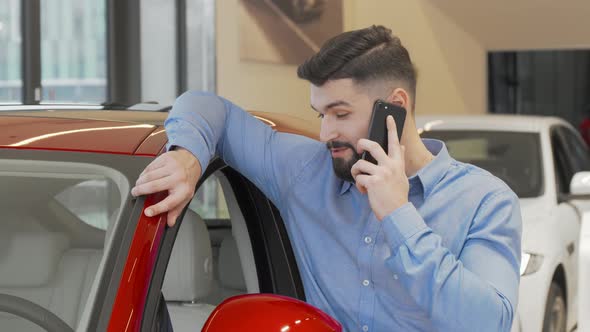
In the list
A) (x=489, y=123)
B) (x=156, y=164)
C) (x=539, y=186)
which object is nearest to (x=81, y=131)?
(x=156, y=164)

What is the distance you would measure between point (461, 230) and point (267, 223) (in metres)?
0.53

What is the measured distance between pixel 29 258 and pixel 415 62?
405 inches

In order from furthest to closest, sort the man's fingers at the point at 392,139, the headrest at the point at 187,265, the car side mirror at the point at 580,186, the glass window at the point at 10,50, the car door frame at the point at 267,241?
the glass window at the point at 10,50 < the car side mirror at the point at 580,186 < the car door frame at the point at 267,241 < the headrest at the point at 187,265 < the man's fingers at the point at 392,139

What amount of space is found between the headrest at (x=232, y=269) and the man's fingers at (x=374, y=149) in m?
0.73

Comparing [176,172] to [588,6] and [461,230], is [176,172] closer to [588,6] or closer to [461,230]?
[461,230]

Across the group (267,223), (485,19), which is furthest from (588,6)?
(267,223)

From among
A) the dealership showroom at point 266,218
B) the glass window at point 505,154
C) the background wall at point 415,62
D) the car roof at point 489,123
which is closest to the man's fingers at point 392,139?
the dealership showroom at point 266,218

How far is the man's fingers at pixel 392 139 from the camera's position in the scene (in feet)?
6.53

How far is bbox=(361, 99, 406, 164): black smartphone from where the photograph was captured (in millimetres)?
2021

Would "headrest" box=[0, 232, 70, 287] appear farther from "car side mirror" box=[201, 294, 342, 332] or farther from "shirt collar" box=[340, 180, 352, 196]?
"shirt collar" box=[340, 180, 352, 196]

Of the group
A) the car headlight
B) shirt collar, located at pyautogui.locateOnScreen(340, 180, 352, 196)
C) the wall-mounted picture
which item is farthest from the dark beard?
the wall-mounted picture

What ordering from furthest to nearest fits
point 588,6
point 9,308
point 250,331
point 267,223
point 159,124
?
1. point 588,6
2. point 267,223
3. point 159,124
4. point 9,308
5. point 250,331

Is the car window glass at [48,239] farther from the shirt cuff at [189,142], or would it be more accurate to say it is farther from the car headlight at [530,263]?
the car headlight at [530,263]

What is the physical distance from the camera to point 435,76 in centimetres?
1270
